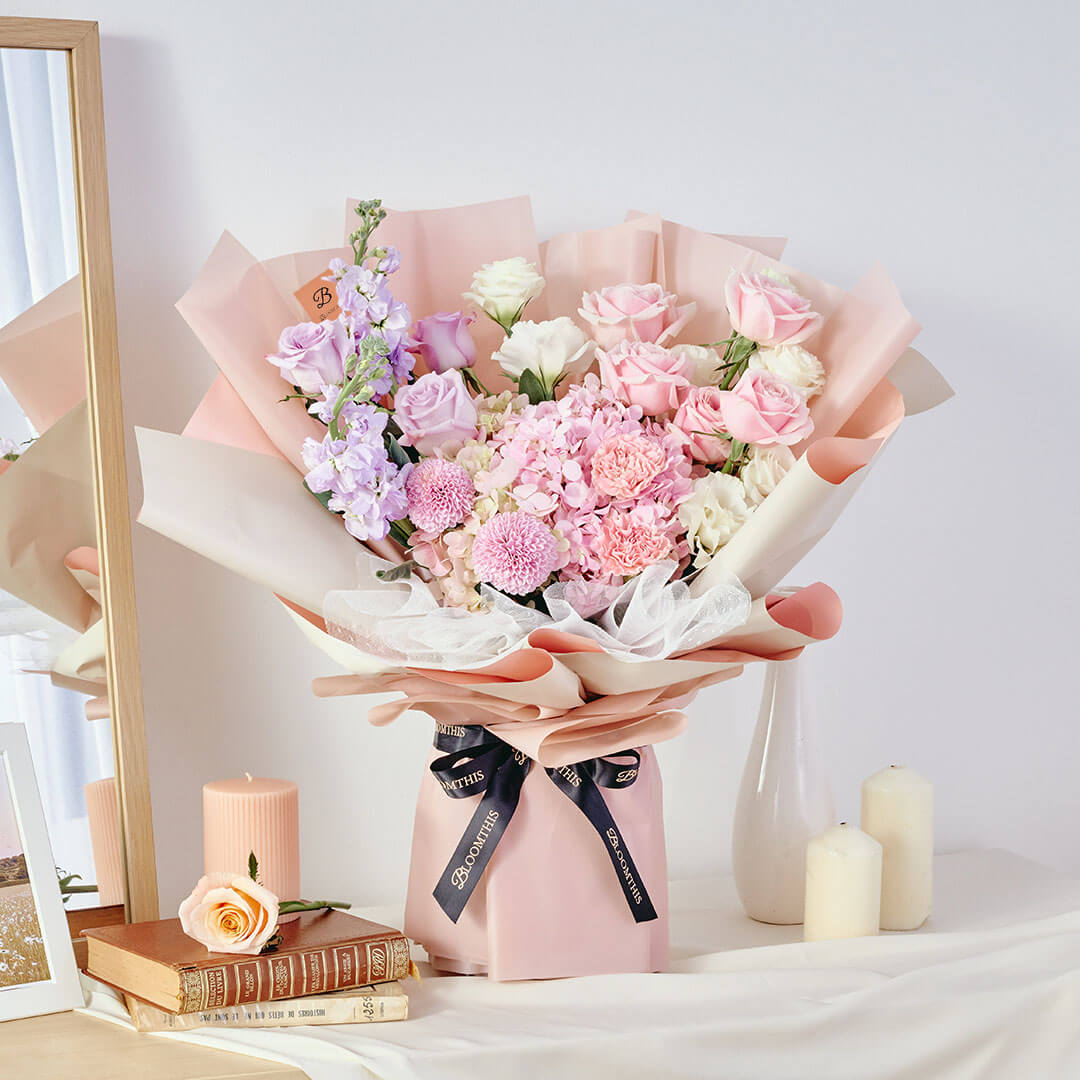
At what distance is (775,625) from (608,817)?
21cm

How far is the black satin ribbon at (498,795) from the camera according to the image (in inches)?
37.2

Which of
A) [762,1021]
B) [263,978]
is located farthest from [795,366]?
[263,978]

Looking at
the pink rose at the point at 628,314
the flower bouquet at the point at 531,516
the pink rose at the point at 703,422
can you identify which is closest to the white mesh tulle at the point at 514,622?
the flower bouquet at the point at 531,516

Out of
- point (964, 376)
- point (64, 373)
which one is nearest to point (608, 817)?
point (64, 373)

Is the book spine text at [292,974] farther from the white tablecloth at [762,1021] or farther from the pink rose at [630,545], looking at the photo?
the pink rose at [630,545]

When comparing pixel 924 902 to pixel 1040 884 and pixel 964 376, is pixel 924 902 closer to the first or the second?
pixel 1040 884

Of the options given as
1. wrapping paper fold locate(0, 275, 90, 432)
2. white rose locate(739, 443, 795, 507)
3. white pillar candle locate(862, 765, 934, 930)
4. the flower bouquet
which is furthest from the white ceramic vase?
wrapping paper fold locate(0, 275, 90, 432)

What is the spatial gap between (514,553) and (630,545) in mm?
87

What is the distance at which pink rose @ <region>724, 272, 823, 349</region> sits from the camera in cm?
93

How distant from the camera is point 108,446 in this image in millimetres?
1036

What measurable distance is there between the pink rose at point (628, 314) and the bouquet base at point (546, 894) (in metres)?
0.35

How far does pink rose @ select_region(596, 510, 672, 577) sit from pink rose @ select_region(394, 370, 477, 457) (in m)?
0.15

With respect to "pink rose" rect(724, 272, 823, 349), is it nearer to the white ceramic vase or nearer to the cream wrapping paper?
the white ceramic vase

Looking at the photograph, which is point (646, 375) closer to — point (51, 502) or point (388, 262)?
point (388, 262)
